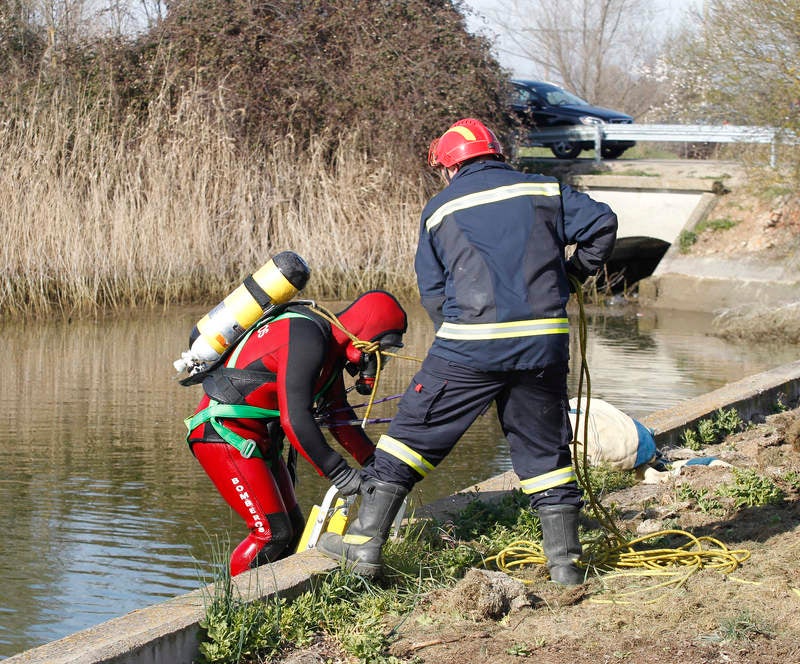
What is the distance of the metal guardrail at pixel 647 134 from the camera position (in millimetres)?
19438

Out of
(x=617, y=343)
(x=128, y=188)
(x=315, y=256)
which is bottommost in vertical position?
(x=617, y=343)

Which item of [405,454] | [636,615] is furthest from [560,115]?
[636,615]

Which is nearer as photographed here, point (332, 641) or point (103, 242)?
point (332, 641)

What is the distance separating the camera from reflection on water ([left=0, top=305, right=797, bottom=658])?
18.9 feet

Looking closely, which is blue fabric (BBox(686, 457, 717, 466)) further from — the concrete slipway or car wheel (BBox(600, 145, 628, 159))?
car wheel (BBox(600, 145, 628, 159))

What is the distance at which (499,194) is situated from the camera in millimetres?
4469

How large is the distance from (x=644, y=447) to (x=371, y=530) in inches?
116

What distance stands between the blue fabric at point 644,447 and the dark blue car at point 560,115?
16.8 meters

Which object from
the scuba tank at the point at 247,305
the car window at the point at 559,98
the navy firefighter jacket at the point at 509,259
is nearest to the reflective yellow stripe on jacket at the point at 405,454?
the navy firefighter jacket at the point at 509,259

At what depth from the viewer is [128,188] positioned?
1584cm

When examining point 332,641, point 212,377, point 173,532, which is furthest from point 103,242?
point 332,641

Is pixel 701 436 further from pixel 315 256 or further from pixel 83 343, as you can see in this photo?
pixel 315 256

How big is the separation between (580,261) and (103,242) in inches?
451

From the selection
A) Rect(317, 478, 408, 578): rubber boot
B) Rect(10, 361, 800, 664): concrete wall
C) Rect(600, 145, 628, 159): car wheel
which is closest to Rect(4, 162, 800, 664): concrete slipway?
Rect(10, 361, 800, 664): concrete wall
